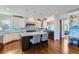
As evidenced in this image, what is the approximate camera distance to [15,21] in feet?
11.7

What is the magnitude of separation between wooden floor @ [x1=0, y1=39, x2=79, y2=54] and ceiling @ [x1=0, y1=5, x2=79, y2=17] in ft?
3.43

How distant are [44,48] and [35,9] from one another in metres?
1.53

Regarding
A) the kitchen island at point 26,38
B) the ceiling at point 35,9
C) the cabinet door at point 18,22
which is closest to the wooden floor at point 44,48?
the kitchen island at point 26,38

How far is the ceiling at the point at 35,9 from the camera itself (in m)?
3.23

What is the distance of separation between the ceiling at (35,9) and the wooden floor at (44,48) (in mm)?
1047

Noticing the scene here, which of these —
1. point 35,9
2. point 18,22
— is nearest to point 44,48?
point 18,22

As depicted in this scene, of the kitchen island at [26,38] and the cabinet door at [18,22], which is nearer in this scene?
the cabinet door at [18,22]

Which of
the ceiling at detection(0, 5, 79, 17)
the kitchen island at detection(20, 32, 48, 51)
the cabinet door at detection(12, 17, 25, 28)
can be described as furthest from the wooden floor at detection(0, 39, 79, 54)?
the ceiling at detection(0, 5, 79, 17)

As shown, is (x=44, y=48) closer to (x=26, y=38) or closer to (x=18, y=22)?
(x=26, y=38)

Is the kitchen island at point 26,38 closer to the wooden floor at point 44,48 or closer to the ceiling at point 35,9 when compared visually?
the wooden floor at point 44,48

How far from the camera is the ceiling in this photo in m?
3.23
